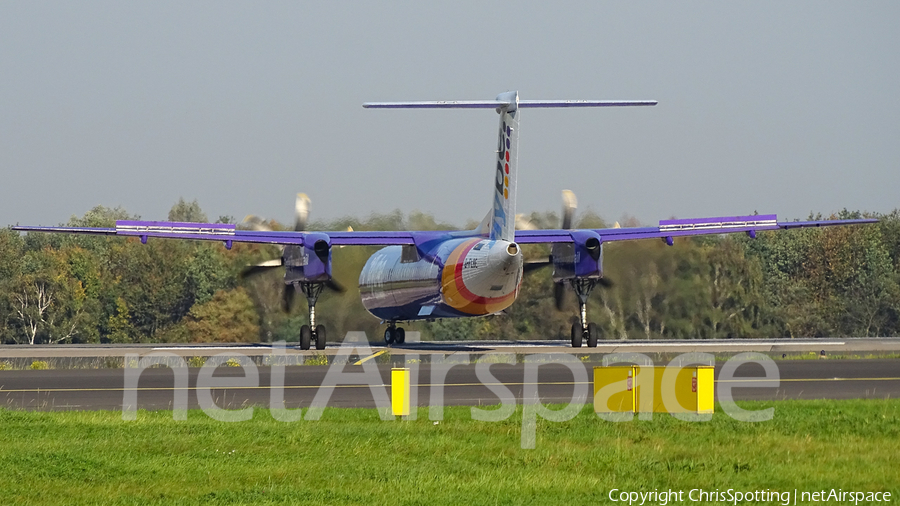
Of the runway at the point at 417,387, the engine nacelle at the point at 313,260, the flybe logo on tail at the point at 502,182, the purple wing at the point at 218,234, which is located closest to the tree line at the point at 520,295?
the purple wing at the point at 218,234

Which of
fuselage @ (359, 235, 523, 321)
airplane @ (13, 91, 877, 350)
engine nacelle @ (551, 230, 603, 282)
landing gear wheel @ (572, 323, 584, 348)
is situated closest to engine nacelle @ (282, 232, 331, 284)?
airplane @ (13, 91, 877, 350)

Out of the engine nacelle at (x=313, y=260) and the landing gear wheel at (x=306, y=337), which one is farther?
the landing gear wheel at (x=306, y=337)

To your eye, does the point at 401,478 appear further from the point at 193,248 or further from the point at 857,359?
the point at 193,248

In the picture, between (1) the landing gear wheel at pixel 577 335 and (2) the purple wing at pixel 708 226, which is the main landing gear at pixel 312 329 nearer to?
(2) the purple wing at pixel 708 226

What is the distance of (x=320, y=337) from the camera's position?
1533 inches

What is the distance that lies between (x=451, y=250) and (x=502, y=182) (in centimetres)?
392

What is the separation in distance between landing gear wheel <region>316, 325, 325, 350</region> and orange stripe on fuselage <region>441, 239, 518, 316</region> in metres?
5.74

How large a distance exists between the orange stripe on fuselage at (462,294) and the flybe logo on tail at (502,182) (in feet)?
3.94

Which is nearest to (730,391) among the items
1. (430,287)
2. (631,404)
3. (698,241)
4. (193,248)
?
(631,404)

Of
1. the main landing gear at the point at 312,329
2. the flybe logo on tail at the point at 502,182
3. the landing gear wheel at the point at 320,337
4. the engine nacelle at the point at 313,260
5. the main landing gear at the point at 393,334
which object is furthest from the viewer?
the main landing gear at the point at 393,334

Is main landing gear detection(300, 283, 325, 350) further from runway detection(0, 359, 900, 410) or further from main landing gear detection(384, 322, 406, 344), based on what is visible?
runway detection(0, 359, 900, 410)

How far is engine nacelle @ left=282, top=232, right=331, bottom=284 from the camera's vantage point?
37688 mm

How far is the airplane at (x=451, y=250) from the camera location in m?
32.5

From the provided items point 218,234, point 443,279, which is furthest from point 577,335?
point 218,234
